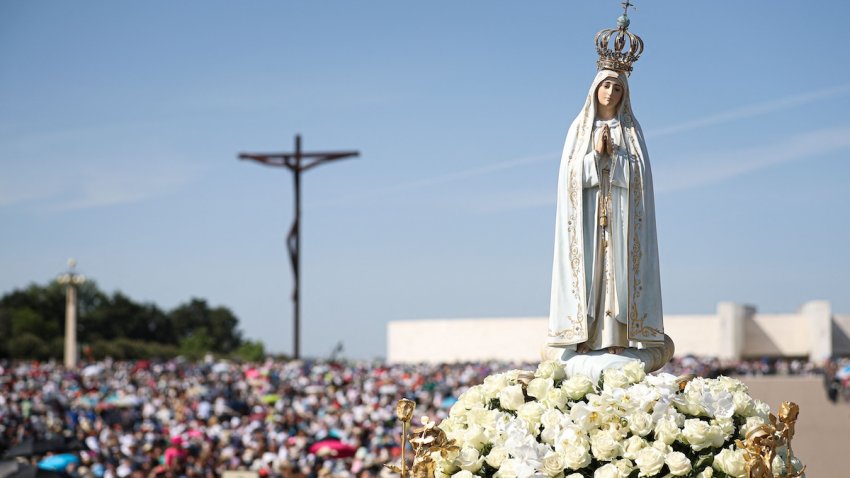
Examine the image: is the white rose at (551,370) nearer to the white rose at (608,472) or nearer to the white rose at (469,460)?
the white rose at (469,460)

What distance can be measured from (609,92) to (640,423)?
200cm

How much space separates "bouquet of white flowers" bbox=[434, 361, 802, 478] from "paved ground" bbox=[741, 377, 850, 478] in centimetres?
1041

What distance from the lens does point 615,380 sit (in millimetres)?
5488

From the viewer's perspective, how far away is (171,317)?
78.6 m

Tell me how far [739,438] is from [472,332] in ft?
198

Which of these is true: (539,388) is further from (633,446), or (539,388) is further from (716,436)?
(716,436)

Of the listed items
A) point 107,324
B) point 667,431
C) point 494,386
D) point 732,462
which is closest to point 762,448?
point 732,462

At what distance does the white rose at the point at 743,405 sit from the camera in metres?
5.43

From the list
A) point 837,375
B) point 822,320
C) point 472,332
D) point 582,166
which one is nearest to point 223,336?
point 472,332

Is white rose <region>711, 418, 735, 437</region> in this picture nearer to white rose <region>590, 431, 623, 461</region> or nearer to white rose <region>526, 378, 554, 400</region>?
white rose <region>590, 431, 623, 461</region>

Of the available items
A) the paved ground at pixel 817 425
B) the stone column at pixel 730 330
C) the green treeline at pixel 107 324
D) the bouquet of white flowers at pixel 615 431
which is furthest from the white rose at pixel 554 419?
the stone column at pixel 730 330

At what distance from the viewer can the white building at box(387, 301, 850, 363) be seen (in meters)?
62.2

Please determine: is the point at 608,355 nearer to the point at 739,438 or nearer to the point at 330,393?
the point at 739,438

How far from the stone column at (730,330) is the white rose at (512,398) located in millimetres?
57900
